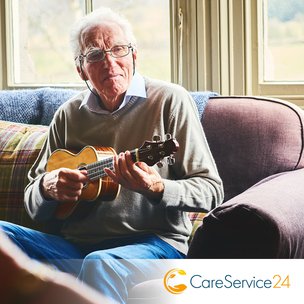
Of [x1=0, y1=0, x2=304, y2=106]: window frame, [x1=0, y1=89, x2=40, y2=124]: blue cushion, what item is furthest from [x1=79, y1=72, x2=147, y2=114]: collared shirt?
[x1=0, y1=0, x2=304, y2=106]: window frame

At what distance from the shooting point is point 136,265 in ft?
6.42

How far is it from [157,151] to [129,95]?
0.53 feet

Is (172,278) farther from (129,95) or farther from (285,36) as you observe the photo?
(285,36)

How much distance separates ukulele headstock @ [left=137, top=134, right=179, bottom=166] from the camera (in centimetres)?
194

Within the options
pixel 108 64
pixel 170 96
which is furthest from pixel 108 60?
pixel 170 96

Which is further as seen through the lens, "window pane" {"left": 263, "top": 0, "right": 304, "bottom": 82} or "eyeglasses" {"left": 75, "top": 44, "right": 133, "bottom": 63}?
"window pane" {"left": 263, "top": 0, "right": 304, "bottom": 82}

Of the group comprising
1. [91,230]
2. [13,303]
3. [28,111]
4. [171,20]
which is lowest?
[13,303]

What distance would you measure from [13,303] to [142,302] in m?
0.31

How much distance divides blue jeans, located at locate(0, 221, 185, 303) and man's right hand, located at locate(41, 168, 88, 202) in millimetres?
97

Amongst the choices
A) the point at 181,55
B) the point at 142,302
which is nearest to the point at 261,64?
the point at 181,55

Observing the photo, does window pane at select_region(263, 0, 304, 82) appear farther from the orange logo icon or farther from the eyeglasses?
the orange logo icon

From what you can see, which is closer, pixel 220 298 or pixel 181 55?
pixel 220 298

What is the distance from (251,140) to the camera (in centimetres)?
216

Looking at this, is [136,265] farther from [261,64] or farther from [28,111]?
[261,64]
